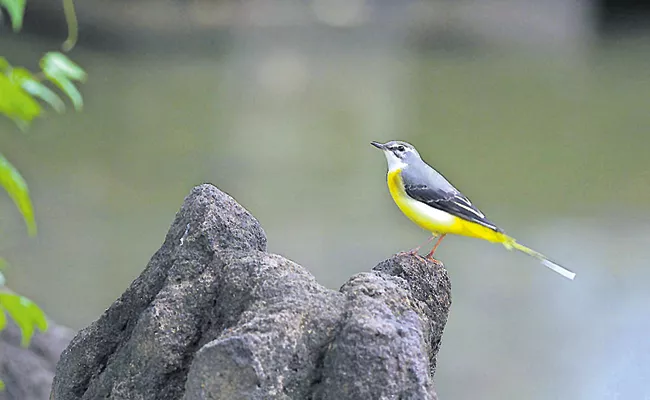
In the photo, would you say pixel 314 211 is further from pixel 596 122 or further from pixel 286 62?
pixel 286 62

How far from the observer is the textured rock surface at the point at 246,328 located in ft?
2.90

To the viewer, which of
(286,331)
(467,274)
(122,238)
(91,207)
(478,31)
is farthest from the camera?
(478,31)

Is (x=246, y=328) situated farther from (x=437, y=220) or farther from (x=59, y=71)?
(x=437, y=220)

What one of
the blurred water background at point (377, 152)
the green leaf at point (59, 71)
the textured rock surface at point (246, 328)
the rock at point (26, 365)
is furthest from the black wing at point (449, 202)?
the rock at point (26, 365)

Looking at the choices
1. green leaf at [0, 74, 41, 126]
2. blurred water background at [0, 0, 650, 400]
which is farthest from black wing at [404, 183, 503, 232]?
green leaf at [0, 74, 41, 126]

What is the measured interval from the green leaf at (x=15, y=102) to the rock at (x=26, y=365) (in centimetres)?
137

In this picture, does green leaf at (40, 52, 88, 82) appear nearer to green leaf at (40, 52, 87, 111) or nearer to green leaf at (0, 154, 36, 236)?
green leaf at (40, 52, 87, 111)

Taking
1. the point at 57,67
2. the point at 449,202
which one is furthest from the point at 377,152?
the point at 57,67

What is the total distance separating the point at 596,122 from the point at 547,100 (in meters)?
0.85

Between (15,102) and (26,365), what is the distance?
1.43m

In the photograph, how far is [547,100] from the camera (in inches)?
302

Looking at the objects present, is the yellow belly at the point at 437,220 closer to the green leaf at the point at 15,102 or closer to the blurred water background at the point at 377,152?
the blurred water background at the point at 377,152

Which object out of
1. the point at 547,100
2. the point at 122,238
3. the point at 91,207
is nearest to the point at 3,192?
the point at 91,207

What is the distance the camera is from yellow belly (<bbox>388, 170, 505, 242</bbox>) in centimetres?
155
